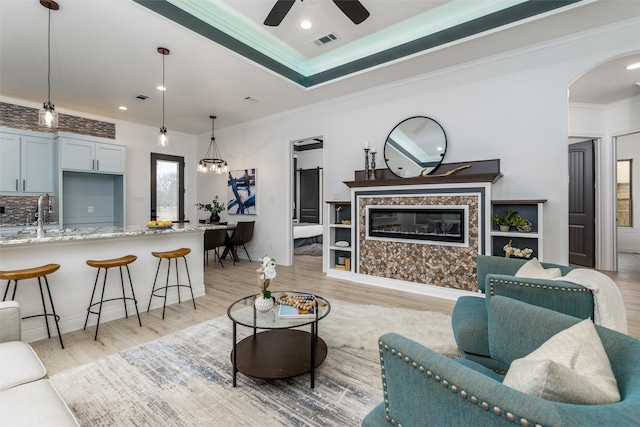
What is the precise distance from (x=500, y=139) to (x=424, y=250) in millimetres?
1701

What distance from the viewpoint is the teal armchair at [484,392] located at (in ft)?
2.16

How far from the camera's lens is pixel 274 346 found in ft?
7.37

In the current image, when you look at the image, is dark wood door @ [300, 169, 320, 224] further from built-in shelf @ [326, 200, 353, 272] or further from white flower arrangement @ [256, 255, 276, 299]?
white flower arrangement @ [256, 255, 276, 299]

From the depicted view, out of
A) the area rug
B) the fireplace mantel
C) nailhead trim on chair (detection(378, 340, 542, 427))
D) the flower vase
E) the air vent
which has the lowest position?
the area rug

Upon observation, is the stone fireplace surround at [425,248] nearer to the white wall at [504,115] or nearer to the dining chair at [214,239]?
the white wall at [504,115]

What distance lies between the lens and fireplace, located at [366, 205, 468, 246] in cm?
380

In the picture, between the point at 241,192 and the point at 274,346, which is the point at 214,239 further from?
the point at 274,346

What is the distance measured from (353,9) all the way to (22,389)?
125 inches

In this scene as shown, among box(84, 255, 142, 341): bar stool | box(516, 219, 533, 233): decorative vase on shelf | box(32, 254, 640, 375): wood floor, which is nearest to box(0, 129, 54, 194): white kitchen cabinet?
box(32, 254, 640, 375): wood floor

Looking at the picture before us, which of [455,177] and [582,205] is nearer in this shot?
[455,177]

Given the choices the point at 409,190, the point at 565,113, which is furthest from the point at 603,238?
the point at 409,190

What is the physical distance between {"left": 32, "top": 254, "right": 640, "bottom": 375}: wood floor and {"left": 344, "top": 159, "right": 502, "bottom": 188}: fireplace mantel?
4.95 ft

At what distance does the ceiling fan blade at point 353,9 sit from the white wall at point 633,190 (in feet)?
25.9

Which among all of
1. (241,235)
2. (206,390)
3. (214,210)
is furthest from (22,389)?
(214,210)
